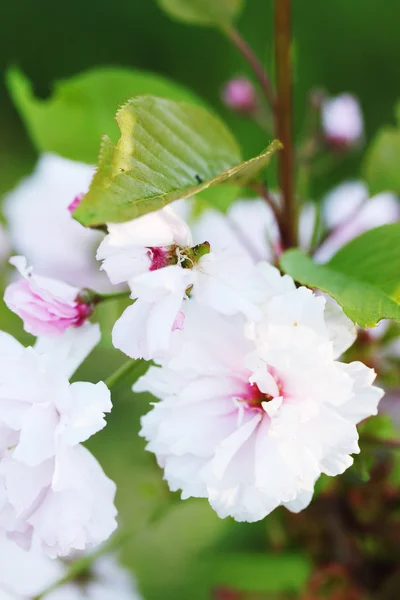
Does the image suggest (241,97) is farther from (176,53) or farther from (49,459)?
(176,53)

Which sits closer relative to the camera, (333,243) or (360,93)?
(333,243)

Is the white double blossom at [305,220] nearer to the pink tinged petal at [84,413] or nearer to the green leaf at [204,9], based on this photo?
the green leaf at [204,9]

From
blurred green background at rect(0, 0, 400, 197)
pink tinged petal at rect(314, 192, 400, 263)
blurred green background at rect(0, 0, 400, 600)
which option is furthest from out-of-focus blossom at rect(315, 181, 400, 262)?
blurred green background at rect(0, 0, 400, 197)

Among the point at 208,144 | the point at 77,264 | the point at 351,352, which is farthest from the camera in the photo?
the point at 77,264

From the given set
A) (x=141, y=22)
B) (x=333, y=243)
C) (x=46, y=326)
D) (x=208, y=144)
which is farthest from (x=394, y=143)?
(x=141, y=22)

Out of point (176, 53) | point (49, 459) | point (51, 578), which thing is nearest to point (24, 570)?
point (51, 578)

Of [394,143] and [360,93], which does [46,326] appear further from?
[360,93]

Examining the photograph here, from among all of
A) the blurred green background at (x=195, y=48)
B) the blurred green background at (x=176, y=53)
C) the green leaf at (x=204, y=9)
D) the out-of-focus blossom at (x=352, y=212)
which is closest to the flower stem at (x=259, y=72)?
the green leaf at (x=204, y=9)
